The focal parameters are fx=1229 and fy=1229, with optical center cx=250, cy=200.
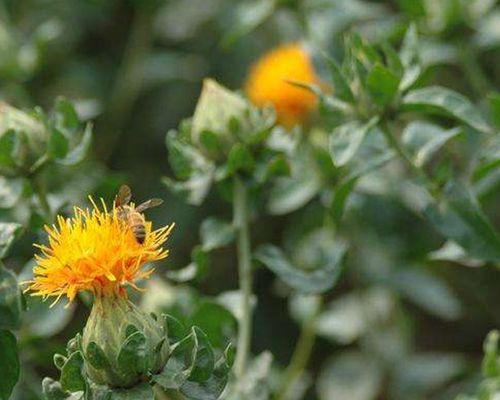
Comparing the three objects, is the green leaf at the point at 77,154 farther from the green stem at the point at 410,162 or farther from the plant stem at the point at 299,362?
the plant stem at the point at 299,362

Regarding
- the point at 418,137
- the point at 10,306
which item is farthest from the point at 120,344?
the point at 418,137

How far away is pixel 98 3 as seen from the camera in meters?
3.35

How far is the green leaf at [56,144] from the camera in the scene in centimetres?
189

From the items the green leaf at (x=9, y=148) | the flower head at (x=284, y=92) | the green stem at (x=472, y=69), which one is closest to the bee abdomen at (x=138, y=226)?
the green leaf at (x=9, y=148)

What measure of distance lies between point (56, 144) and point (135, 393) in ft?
1.79

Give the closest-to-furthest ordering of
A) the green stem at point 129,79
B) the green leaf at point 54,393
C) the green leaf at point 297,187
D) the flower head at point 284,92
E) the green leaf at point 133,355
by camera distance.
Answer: the green leaf at point 133,355
the green leaf at point 54,393
the green leaf at point 297,187
the flower head at point 284,92
the green stem at point 129,79

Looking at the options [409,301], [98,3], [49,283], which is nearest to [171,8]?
[98,3]

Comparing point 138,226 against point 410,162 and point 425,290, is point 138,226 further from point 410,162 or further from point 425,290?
point 425,290

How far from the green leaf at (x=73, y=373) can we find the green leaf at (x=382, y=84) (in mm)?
620

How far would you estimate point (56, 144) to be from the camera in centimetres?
190

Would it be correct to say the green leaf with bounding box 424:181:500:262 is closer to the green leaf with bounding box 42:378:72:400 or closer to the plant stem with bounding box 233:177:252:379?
the plant stem with bounding box 233:177:252:379

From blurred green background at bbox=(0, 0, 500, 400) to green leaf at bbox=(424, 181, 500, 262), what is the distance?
10.7 inches

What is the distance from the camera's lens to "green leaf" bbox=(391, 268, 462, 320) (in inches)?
107

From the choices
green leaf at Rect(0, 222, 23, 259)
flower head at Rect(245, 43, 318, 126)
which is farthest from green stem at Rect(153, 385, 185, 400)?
flower head at Rect(245, 43, 318, 126)
